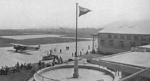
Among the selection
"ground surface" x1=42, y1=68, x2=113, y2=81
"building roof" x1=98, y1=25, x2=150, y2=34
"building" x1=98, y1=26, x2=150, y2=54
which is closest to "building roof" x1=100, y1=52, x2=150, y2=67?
"ground surface" x1=42, y1=68, x2=113, y2=81

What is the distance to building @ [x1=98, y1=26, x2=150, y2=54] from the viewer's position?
3838 centimetres

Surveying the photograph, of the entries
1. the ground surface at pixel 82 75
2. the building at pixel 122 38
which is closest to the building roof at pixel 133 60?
the ground surface at pixel 82 75

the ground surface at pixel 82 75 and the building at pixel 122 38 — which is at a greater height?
the building at pixel 122 38

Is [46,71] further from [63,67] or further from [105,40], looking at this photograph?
[105,40]

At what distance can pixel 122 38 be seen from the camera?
41.7 meters

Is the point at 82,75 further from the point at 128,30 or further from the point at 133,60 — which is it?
the point at 128,30

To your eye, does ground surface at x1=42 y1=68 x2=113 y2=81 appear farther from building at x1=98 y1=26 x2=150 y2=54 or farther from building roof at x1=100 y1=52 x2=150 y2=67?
building at x1=98 y1=26 x2=150 y2=54

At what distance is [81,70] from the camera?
61.9 ft

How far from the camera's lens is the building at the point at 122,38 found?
3838cm

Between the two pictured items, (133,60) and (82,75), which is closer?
(133,60)

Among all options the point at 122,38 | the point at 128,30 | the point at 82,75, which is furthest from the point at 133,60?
the point at 128,30

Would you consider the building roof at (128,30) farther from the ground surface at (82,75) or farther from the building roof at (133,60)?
the building roof at (133,60)

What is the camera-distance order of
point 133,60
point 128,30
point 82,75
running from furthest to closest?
point 128,30
point 82,75
point 133,60

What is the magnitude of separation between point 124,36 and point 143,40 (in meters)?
4.96
